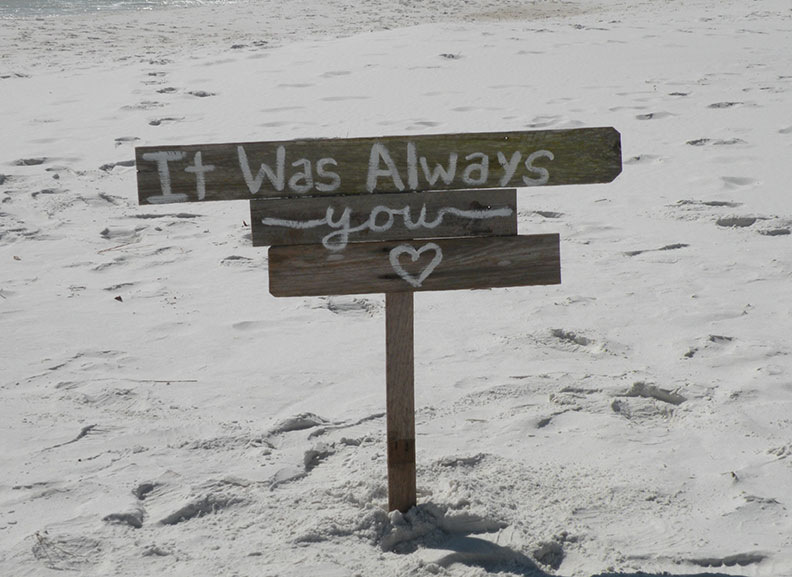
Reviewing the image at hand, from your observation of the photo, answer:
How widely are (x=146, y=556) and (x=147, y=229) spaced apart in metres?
2.69

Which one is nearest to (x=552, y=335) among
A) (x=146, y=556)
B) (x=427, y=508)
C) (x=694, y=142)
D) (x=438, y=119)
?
(x=427, y=508)

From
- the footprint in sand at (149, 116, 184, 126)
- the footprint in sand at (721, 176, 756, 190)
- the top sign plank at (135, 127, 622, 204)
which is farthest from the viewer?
the footprint in sand at (149, 116, 184, 126)

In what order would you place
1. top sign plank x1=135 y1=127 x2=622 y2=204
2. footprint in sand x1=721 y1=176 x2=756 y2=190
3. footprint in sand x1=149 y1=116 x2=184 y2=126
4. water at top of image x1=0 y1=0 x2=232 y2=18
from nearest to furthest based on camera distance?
1. top sign plank x1=135 y1=127 x2=622 y2=204
2. footprint in sand x1=721 y1=176 x2=756 y2=190
3. footprint in sand x1=149 y1=116 x2=184 y2=126
4. water at top of image x1=0 y1=0 x2=232 y2=18

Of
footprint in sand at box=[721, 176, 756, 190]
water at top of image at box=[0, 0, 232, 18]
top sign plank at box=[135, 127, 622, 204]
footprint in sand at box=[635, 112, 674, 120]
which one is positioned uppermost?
water at top of image at box=[0, 0, 232, 18]

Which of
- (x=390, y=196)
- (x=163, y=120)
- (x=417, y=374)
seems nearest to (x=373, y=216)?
(x=390, y=196)

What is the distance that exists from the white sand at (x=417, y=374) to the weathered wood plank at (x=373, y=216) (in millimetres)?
750

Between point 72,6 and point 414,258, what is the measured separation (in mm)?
17415

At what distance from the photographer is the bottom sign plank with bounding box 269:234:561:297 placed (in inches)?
89.8

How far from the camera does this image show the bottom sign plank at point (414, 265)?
2281mm

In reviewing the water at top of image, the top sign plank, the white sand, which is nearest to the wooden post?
the white sand

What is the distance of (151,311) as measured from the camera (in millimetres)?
3898

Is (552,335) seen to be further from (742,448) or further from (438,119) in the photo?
(438,119)

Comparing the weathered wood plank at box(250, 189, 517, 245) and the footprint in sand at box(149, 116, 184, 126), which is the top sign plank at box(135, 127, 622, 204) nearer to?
the weathered wood plank at box(250, 189, 517, 245)

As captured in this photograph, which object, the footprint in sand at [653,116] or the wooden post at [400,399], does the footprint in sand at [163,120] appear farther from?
the wooden post at [400,399]
